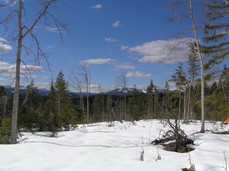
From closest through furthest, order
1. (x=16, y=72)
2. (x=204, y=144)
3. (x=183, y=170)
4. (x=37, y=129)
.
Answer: (x=183, y=170), (x=204, y=144), (x=16, y=72), (x=37, y=129)

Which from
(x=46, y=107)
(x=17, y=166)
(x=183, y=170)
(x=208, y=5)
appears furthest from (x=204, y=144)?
(x=46, y=107)

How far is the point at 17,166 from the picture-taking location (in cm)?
280

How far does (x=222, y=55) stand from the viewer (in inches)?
365

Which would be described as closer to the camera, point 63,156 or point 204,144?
point 63,156

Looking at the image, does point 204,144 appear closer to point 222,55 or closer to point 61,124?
point 222,55

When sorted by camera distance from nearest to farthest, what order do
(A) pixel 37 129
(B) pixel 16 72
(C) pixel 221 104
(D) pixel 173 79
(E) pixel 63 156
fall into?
(E) pixel 63 156 → (B) pixel 16 72 → (C) pixel 221 104 → (A) pixel 37 129 → (D) pixel 173 79

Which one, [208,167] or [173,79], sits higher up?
[173,79]

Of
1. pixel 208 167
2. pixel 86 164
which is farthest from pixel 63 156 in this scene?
pixel 208 167

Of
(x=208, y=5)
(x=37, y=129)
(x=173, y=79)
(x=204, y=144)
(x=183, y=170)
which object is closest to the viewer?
(x=183, y=170)

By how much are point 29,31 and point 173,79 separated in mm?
21512

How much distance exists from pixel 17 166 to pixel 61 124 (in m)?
9.90

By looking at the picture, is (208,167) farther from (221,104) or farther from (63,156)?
(221,104)

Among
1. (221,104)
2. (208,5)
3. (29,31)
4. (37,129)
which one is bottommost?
(37,129)

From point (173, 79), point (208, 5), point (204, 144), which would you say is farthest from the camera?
point (173, 79)
